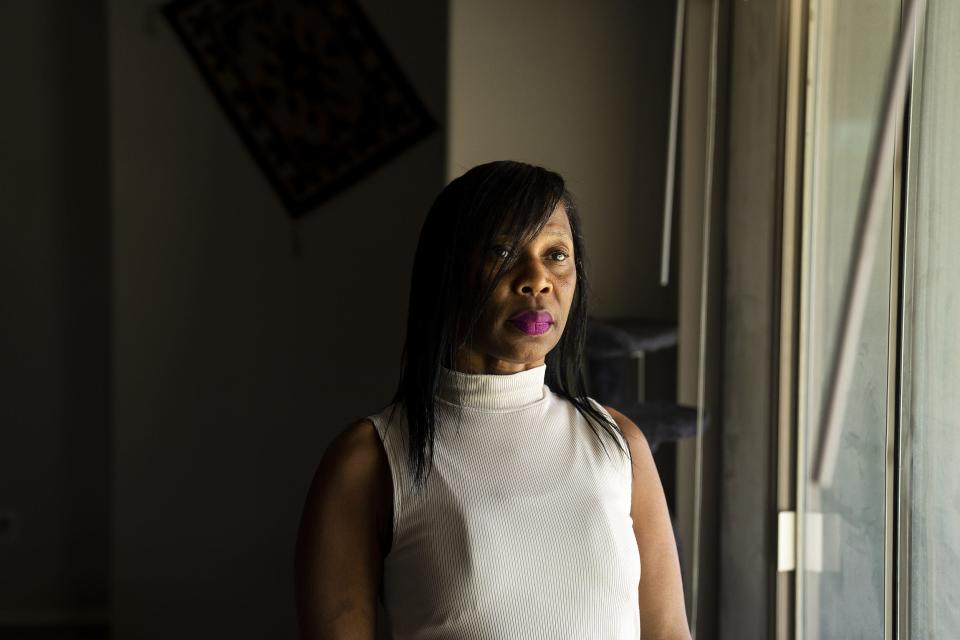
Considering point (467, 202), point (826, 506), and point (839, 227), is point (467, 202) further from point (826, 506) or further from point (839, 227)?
point (826, 506)

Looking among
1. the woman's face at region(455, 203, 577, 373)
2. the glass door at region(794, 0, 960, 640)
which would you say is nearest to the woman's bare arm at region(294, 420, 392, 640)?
the woman's face at region(455, 203, 577, 373)

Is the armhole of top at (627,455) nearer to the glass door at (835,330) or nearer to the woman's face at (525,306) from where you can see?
the woman's face at (525,306)

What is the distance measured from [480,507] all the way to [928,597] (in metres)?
0.67

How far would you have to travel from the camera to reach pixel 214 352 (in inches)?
119

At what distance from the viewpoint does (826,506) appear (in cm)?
173

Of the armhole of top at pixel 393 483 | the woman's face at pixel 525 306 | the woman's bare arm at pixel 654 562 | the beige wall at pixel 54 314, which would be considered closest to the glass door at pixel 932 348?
the woman's bare arm at pixel 654 562

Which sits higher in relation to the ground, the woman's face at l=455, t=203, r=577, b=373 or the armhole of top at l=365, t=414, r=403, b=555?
the woman's face at l=455, t=203, r=577, b=373

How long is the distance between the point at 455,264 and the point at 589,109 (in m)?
1.29

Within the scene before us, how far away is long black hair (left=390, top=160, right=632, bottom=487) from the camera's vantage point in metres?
1.00

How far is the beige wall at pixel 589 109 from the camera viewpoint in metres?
2.17

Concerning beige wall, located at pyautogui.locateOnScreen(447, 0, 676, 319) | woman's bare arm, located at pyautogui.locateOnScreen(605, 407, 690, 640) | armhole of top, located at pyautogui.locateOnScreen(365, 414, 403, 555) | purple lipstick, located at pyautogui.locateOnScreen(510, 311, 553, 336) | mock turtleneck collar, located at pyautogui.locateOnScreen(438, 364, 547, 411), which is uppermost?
beige wall, located at pyautogui.locateOnScreen(447, 0, 676, 319)

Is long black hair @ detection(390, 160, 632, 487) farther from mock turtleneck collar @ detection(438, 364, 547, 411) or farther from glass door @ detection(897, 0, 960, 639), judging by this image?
glass door @ detection(897, 0, 960, 639)

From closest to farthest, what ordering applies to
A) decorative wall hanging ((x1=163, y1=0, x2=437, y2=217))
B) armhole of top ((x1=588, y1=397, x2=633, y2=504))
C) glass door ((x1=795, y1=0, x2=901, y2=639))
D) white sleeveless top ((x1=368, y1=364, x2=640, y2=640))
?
white sleeveless top ((x1=368, y1=364, x2=640, y2=640)) → armhole of top ((x1=588, y1=397, x2=633, y2=504)) → glass door ((x1=795, y1=0, x2=901, y2=639)) → decorative wall hanging ((x1=163, y1=0, x2=437, y2=217))

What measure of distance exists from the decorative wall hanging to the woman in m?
1.88
